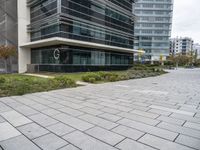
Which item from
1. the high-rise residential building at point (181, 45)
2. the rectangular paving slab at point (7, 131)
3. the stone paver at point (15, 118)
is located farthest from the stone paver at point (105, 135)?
the high-rise residential building at point (181, 45)

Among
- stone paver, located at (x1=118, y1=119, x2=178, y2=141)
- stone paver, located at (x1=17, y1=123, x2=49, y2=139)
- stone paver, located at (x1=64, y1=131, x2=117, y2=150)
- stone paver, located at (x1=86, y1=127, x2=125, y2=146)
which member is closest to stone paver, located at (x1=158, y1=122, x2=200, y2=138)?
stone paver, located at (x1=118, y1=119, x2=178, y2=141)

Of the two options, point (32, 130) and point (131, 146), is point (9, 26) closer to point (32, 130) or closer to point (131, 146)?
point (32, 130)

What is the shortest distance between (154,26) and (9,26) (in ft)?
224

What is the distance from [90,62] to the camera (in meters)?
26.4

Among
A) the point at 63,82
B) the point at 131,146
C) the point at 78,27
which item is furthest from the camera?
the point at 78,27

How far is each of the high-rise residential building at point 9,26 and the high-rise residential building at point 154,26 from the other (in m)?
61.1

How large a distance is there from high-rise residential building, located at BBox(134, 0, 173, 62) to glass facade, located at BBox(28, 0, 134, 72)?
157ft

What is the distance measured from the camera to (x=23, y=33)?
2616 centimetres

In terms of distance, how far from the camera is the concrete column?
25.8 metres

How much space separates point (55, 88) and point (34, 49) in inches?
781

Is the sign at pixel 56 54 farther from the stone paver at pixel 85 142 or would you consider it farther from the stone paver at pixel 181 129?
the stone paver at pixel 181 129

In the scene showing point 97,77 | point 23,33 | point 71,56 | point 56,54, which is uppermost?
point 23,33

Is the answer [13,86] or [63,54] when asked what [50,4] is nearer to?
[63,54]

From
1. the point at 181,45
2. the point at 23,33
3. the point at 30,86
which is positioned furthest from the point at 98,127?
the point at 181,45
